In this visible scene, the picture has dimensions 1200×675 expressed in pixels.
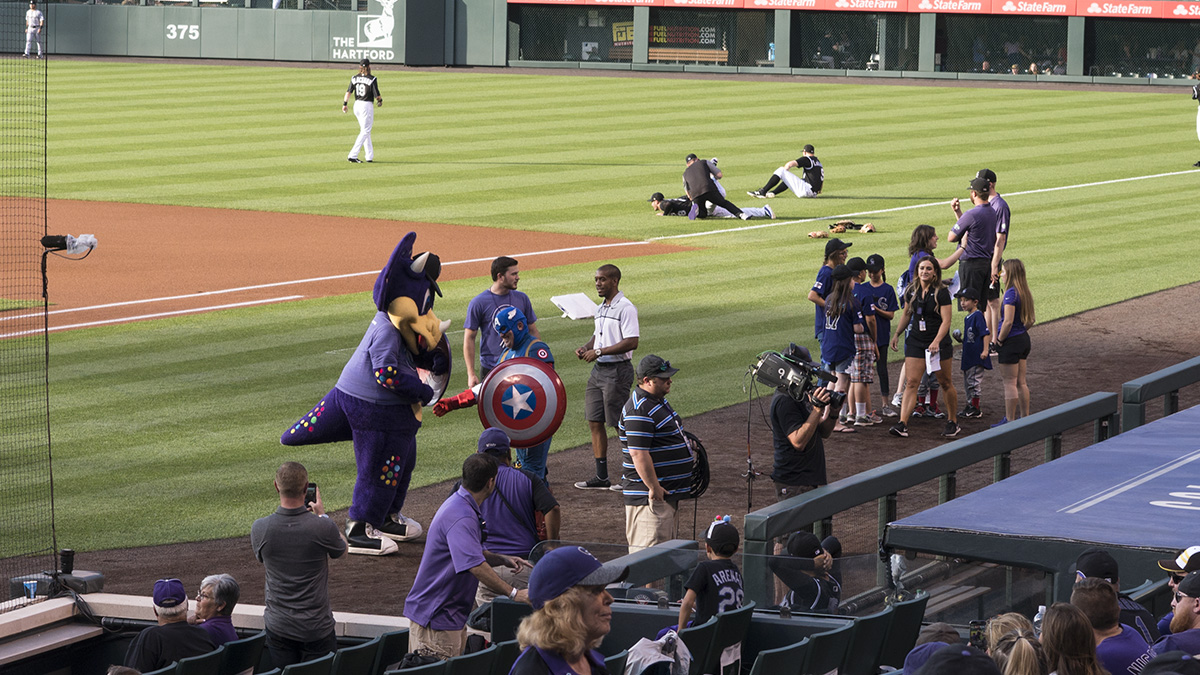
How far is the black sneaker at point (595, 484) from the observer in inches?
471

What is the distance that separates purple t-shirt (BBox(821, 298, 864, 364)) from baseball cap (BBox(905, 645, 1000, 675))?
8581 mm

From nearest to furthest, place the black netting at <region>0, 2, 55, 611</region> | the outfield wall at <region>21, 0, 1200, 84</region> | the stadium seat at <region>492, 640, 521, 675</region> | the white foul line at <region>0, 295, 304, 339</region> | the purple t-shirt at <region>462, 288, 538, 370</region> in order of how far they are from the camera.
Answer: the stadium seat at <region>492, 640, 521, 675</region>
the black netting at <region>0, 2, 55, 611</region>
the purple t-shirt at <region>462, 288, 538, 370</region>
the white foul line at <region>0, 295, 304, 339</region>
the outfield wall at <region>21, 0, 1200, 84</region>

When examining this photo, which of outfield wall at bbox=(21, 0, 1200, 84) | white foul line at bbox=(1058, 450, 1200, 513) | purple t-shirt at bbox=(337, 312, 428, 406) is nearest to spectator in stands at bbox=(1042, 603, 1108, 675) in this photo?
white foul line at bbox=(1058, 450, 1200, 513)

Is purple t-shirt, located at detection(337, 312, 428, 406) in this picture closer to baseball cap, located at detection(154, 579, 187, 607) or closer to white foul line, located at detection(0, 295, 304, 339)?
baseball cap, located at detection(154, 579, 187, 607)

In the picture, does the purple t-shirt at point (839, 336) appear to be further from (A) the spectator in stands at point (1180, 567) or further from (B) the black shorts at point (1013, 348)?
(A) the spectator in stands at point (1180, 567)

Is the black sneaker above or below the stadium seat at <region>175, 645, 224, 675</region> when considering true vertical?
below

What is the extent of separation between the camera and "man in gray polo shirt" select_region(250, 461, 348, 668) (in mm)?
7594

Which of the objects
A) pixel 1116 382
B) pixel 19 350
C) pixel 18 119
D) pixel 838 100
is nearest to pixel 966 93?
pixel 838 100

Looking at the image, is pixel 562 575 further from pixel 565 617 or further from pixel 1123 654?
pixel 1123 654

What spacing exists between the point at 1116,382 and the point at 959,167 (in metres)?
17.2

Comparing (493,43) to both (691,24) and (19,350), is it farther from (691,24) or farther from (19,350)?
(19,350)

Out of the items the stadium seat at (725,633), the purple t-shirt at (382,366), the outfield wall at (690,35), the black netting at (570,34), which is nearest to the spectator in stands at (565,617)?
the stadium seat at (725,633)

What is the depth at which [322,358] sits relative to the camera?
52.0ft

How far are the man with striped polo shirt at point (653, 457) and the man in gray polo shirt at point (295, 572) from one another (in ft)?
7.51
